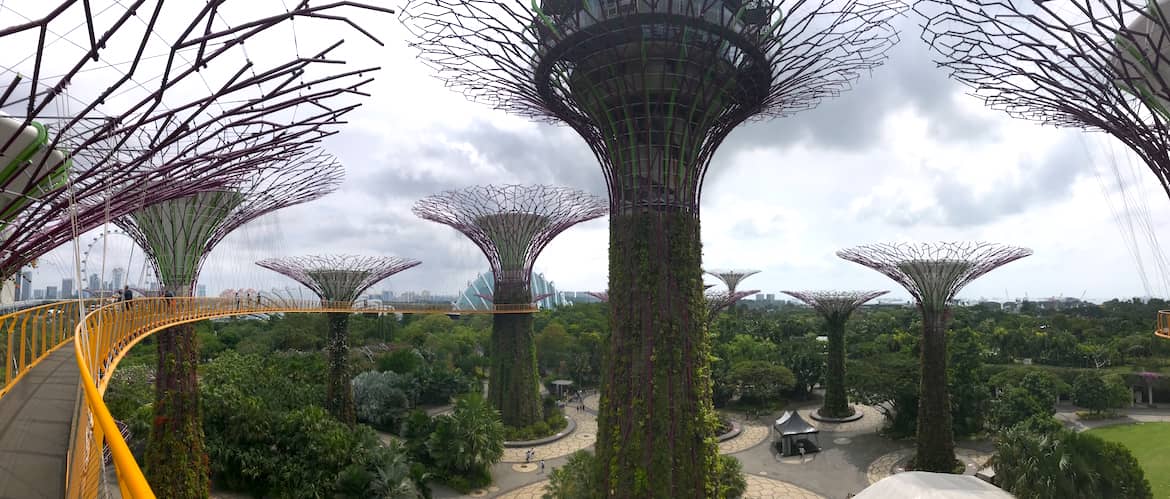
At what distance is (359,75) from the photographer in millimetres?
8461

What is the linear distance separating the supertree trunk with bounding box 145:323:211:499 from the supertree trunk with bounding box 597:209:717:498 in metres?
11.9

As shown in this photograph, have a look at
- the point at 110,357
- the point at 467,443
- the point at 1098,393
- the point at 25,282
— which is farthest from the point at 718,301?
the point at 25,282

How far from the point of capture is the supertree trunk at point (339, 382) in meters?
24.4

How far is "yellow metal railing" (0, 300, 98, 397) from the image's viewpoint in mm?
6949

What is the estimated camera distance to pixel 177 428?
15625 mm

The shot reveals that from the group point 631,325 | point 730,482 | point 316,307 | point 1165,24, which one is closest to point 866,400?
point 730,482

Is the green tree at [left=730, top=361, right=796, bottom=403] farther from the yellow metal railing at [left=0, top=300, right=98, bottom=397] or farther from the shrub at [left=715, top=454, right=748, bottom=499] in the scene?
the yellow metal railing at [left=0, top=300, right=98, bottom=397]

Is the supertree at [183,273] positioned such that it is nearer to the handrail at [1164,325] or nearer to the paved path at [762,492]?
the paved path at [762,492]

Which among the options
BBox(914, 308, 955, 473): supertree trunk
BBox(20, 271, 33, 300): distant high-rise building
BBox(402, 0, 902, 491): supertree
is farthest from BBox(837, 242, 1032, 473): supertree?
BBox(20, 271, 33, 300): distant high-rise building

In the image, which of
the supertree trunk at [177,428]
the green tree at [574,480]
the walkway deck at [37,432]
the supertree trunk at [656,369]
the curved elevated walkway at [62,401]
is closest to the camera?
the curved elevated walkway at [62,401]

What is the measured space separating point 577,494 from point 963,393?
20.7m

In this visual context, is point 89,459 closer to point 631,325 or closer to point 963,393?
point 631,325

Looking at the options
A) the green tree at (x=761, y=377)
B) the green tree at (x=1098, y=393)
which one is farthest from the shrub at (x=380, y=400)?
the green tree at (x=1098, y=393)

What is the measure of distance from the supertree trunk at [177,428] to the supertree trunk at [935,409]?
79.4 ft
